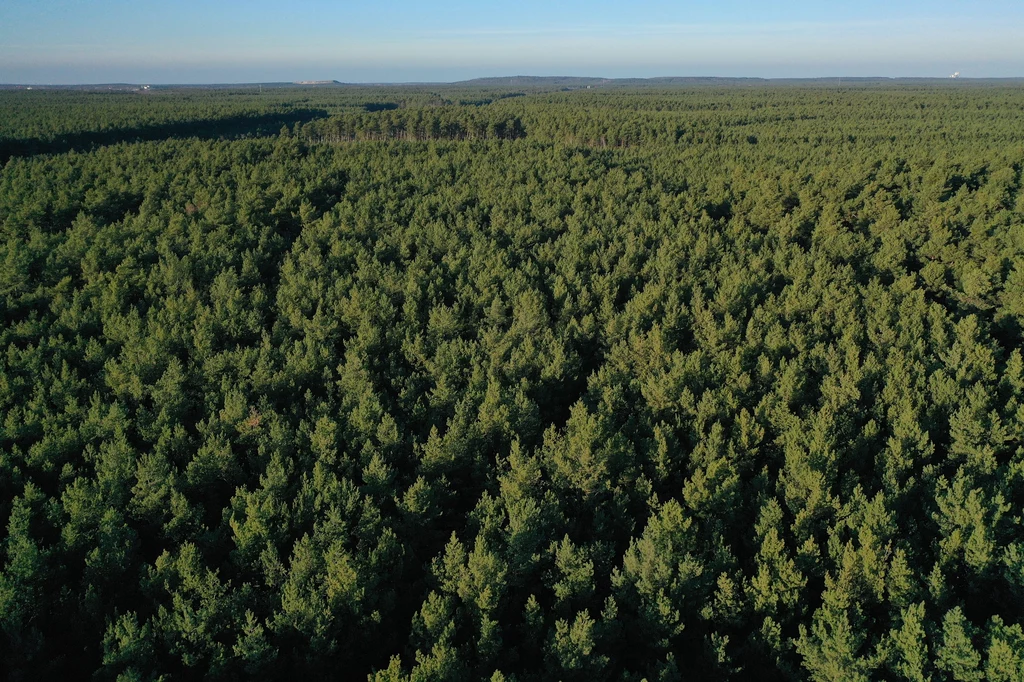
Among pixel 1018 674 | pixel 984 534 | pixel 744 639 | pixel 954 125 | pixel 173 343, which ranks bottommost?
pixel 744 639

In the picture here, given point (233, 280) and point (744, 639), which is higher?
point (233, 280)

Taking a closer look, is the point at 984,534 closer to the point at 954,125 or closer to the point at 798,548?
the point at 798,548

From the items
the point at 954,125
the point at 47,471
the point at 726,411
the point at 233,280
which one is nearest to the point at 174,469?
the point at 47,471

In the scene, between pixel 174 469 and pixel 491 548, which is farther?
pixel 174 469

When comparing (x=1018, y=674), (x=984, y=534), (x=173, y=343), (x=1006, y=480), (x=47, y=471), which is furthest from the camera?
(x=173, y=343)

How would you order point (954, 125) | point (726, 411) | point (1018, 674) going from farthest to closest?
1. point (954, 125)
2. point (726, 411)
3. point (1018, 674)

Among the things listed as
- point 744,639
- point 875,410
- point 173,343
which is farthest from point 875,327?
point 173,343
